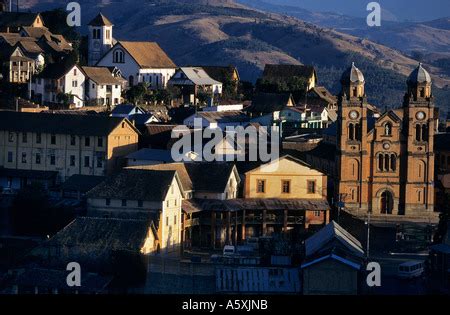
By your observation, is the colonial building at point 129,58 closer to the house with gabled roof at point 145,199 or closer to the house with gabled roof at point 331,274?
the house with gabled roof at point 145,199

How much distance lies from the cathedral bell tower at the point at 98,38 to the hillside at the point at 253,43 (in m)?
40.2

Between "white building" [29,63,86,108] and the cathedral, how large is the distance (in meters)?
16.2

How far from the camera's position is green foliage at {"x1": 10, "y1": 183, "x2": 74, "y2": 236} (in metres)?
41.3

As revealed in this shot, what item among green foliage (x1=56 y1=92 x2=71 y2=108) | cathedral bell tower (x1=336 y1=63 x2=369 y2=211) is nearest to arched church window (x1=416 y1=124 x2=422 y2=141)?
cathedral bell tower (x1=336 y1=63 x2=369 y2=211)

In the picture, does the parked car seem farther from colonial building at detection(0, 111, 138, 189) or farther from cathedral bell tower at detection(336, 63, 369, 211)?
cathedral bell tower at detection(336, 63, 369, 211)

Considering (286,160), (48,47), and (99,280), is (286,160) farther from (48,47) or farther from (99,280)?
(48,47)

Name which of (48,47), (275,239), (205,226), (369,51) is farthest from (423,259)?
(369,51)

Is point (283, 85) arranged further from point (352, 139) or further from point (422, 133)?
point (422, 133)

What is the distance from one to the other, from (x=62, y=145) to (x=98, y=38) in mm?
23968

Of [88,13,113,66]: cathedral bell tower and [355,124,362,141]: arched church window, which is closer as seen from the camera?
[355,124,362,141]: arched church window

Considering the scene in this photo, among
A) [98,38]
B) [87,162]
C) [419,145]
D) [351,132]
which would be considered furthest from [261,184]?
[98,38]

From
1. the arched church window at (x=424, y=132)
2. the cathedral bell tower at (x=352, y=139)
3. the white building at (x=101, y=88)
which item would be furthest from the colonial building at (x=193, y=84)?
the arched church window at (x=424, y=132)

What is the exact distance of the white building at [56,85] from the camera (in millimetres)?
59281

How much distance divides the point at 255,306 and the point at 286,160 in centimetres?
3192
